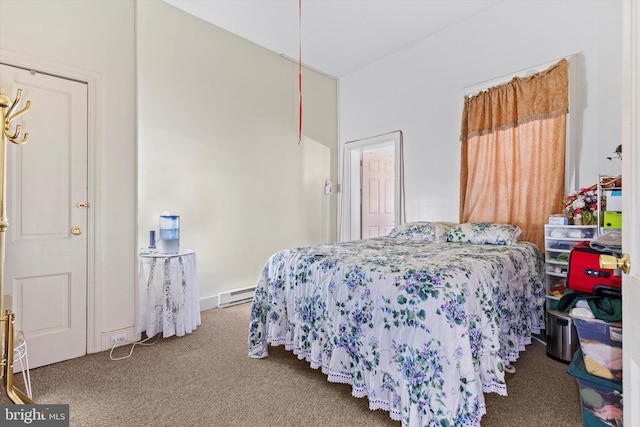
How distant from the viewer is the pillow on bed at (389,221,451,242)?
9.77ft

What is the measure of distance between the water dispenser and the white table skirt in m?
0.09

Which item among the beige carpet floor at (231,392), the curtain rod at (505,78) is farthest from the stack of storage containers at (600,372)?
the curtain rod at (505,78)

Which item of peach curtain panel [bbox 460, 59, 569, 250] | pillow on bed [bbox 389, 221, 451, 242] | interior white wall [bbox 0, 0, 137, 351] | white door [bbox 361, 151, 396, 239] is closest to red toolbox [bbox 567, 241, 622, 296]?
peach curtain panel [bbox 460, 59, 569, 250]

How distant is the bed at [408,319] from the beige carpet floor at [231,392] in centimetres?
13

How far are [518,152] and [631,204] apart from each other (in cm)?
232

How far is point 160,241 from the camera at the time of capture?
8.93 feet

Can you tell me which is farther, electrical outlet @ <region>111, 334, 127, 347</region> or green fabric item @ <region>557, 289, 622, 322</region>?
electrical outlet @ <region>111, 334, 127, 347</region>

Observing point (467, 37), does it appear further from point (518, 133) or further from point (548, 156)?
point (548, 156)

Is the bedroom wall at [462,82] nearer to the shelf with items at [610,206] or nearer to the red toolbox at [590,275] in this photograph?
the shelf with items at [610,206]

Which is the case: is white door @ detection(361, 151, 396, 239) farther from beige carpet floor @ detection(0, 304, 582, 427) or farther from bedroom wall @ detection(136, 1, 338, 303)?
beige carpet floor @ detection(0, 304, 582, 427)

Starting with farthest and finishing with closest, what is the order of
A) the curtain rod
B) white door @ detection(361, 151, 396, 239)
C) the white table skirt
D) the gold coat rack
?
white door @ detection(361, 151, 396, 239) → the curtain rod → the white table skirt → the gold coat rack

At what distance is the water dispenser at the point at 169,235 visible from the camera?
2707mm

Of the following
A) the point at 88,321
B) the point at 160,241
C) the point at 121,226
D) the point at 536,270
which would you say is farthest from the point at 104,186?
the point at 536,270

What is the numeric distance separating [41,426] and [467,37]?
428 centimetres
